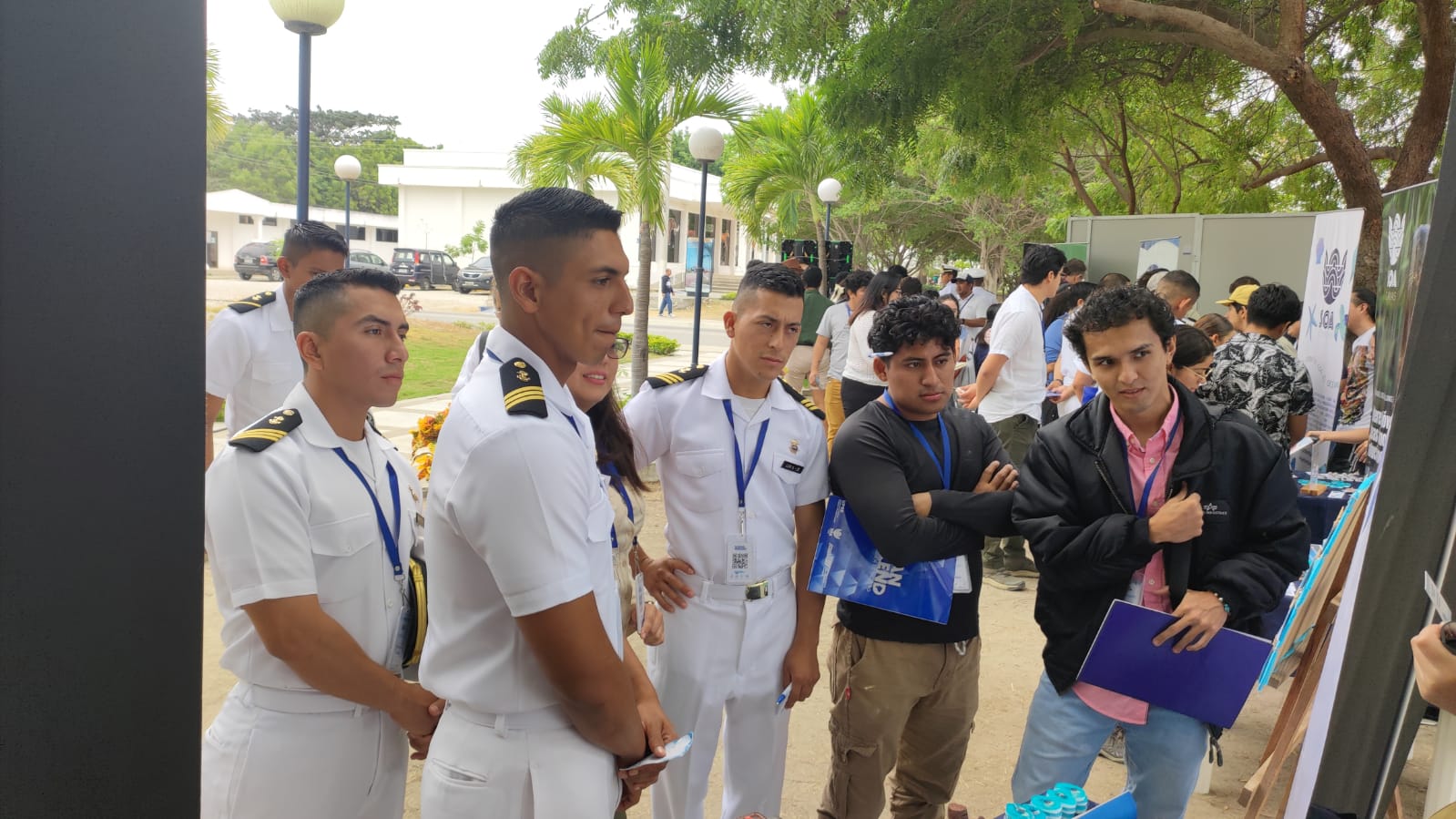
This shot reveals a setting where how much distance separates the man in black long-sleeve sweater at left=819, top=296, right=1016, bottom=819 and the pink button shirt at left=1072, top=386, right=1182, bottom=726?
1.10 ft

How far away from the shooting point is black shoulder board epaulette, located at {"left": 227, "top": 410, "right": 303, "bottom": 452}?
6.20 ft

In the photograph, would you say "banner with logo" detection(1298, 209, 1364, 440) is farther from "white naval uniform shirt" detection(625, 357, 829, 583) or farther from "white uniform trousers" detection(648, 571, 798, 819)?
"white uniform trousers" detection(648, 571, 798, 819)

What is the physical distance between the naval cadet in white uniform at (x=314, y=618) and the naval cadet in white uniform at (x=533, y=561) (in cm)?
38

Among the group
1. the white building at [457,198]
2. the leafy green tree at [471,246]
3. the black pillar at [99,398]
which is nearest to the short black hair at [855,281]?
the black pillar at [99,398]

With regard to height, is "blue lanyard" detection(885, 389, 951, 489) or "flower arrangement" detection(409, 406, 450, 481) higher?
"blue lanyard" detection(885, 389, 951, 489)

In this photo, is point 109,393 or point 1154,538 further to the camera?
point 1154,538

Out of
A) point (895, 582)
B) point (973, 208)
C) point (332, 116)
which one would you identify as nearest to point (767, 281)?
point (895, 582)

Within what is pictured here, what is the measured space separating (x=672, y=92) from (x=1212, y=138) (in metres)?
9.93

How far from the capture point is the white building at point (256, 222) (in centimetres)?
4278

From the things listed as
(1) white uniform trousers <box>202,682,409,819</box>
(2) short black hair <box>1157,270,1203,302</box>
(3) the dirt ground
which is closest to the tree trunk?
(2) short black hair <box>1157,270,1203,302</box>

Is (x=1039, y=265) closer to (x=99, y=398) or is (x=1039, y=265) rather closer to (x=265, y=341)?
(x=265, y=341)

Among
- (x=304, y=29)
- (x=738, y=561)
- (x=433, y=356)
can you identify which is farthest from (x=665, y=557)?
(x=433, y=356)

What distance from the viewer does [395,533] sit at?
209 cm

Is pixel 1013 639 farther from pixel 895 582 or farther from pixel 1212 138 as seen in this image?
pixel 1212 138
